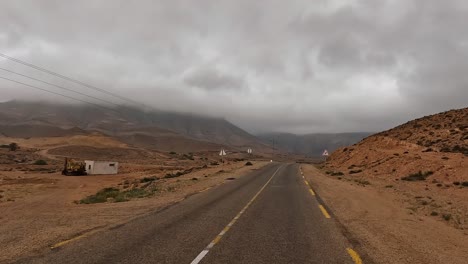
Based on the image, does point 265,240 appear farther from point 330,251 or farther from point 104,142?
point 104,142

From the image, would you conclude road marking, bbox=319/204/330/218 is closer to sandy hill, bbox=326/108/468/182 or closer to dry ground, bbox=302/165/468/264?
dry ground, bbox=302/165/468/264

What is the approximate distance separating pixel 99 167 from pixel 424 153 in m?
50.2

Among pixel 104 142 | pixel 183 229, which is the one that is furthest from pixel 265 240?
pixel 104 142

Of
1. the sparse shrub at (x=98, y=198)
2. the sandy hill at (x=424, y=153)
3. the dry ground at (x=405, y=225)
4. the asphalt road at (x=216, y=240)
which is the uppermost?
the sandy hill at (x=424, y=153)

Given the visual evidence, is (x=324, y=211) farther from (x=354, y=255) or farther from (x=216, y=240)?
(x=354, y=255)

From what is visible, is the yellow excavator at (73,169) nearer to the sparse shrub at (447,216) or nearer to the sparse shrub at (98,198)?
the sparse shrub at (98,198)

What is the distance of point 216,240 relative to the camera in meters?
11.8

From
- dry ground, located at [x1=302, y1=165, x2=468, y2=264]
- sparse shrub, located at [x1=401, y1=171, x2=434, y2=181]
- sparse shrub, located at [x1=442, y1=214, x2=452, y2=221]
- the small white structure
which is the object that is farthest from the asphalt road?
the small white structure

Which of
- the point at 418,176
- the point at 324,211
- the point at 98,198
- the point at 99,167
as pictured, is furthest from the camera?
the point at 99,167

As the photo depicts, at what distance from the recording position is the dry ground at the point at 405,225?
35.3 ft

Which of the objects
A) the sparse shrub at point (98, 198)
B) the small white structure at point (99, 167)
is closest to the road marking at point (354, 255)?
the sparse shrub at point (98, 198)

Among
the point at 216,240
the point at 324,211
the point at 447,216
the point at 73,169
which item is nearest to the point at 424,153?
the point at 447,216

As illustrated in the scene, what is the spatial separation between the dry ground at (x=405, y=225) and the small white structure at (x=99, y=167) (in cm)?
5264

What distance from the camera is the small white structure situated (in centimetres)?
6888
